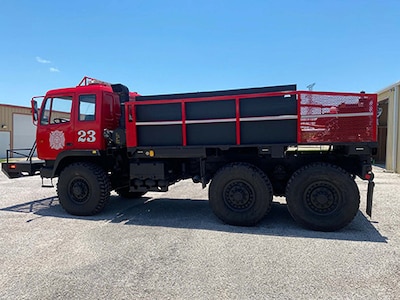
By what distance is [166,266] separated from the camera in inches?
148

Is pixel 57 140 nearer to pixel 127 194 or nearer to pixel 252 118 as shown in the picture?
pixel 127 194

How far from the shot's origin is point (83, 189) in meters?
6.38

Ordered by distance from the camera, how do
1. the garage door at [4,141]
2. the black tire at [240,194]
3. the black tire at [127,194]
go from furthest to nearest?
1. the garage door at [4,141]
2. the black tire at [127,194]
3. the black tire at [240,194]

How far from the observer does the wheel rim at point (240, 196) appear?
5449 mm

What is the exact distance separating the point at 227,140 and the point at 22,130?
2974 cm

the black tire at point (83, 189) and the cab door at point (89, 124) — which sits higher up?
the cab door at point (89, 124)

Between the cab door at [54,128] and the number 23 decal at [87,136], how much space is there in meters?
0.22

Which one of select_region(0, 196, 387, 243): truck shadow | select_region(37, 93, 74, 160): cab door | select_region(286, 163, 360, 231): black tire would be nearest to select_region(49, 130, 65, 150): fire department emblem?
select_region(37, 93, 74, 160): cab door

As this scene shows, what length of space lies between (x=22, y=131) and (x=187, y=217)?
2891cm

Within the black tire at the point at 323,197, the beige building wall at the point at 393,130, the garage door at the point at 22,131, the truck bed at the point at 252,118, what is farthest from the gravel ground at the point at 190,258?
the garage door at the point at 22,131

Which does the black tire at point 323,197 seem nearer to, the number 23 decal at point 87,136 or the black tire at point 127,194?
the number 23 decal at point 87,136

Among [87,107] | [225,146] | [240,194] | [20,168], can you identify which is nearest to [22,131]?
[20,168]

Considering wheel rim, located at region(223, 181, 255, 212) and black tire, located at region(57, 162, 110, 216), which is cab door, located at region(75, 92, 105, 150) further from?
wheel rim, located at region(223, 181, 255, 212)

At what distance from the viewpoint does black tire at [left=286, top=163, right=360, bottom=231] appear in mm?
5039
